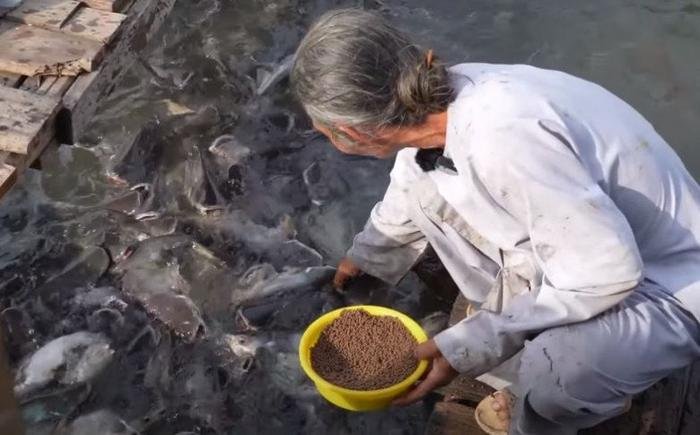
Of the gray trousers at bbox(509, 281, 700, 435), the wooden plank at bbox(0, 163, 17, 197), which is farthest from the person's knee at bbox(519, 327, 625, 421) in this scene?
the wooden plank at bbox(0, 163, 17, 197)

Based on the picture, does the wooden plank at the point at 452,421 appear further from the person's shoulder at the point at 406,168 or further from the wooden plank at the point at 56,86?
the wooden plank at the point at 56,86

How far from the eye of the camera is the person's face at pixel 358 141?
2566mm

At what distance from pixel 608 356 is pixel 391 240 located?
3.78 ft

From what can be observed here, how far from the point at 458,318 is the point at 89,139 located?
256cm

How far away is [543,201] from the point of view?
238 centimetres

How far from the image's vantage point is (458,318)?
340 cm

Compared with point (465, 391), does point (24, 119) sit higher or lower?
higher

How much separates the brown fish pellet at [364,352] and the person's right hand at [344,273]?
0.50m

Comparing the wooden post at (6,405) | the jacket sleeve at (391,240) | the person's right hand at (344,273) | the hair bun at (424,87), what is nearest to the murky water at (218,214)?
the person's right hand at (344,273)

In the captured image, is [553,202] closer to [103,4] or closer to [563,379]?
[563,379]

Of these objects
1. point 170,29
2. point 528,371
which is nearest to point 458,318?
point 528,371

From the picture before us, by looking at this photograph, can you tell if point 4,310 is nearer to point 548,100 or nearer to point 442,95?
point 442,95

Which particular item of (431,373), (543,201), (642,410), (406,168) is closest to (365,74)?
(543,201)

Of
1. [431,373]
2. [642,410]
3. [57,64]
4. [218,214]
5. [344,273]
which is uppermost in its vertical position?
[57,64]
